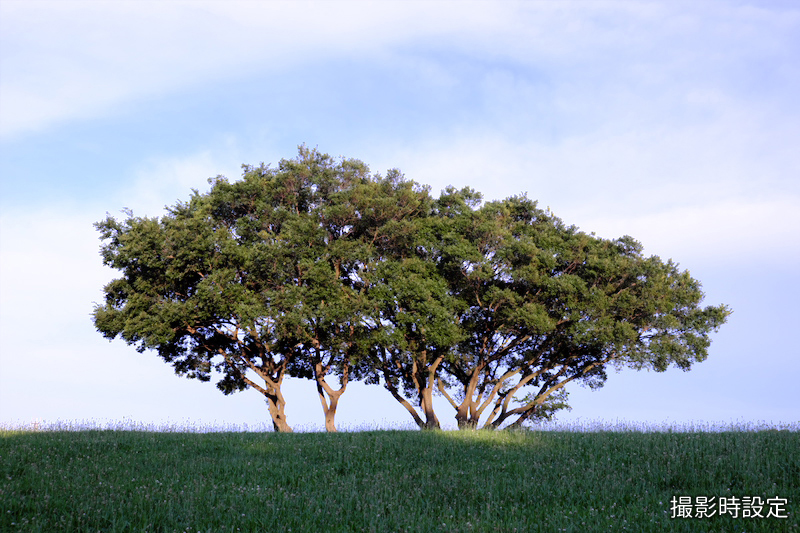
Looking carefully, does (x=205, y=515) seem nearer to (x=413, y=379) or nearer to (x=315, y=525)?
(x=315, y=525)

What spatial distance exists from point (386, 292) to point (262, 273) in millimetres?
6700

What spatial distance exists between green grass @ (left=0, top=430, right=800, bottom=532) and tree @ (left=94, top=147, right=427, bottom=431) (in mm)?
11624

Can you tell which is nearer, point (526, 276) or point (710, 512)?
point (710, 512)

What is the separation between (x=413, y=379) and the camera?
36688 millimetres

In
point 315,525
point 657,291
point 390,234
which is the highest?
point 390,234

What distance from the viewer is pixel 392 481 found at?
566 inches

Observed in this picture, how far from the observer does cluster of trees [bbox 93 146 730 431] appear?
105 ft

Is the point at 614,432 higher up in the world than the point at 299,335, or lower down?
lower down

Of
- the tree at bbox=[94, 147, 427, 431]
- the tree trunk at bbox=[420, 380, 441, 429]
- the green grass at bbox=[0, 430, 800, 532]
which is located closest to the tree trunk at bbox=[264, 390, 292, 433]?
the tree at bbox=[94, 147, 427, 431]

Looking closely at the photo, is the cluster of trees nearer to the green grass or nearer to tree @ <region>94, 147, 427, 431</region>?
tree @ <region>94, 147, 427, 431</region>

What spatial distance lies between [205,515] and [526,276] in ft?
78.2

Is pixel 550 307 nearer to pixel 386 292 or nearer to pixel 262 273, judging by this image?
pixel 386 292

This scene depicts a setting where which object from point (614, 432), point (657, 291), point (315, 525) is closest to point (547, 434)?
point (614, 432)

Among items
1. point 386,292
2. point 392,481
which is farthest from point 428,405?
point 392,481
